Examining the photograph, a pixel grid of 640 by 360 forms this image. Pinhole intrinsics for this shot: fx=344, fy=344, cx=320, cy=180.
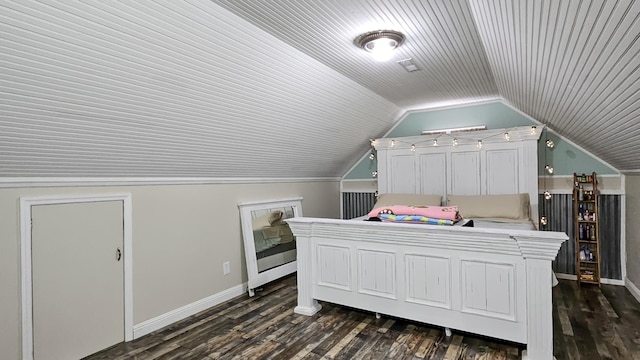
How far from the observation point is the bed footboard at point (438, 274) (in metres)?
2.23

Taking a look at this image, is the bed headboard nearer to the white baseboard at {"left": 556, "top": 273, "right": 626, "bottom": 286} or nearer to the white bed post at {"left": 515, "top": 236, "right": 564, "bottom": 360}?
the white baseboard at {"left": 556, "top": 273, "right": 626, "bottom": 286}

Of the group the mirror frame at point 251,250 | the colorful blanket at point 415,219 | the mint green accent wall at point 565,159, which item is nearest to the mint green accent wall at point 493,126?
the mint green accent wall at point 565,159

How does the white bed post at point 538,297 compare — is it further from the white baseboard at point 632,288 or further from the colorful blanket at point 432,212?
the white baseboard at point 632,288

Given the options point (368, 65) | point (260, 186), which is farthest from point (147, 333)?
point (368, 65)

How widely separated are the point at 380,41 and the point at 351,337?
2.23 meters

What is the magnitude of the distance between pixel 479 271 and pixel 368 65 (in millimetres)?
1895

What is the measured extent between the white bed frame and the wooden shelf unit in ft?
1.80

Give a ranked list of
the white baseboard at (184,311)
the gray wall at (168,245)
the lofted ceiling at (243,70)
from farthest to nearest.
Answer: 1. the white baseboard at (184,311)
2. the gray wall at (168,245)
3. the lofted ceiling at (243,70)

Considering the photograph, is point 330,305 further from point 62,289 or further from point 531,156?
point 531,156

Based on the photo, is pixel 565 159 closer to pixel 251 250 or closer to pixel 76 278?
pixel 251 250

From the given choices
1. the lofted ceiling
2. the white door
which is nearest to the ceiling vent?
the lofted ceiling

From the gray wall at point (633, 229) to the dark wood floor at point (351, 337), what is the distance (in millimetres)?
313

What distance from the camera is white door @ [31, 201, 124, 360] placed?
2.30 meters

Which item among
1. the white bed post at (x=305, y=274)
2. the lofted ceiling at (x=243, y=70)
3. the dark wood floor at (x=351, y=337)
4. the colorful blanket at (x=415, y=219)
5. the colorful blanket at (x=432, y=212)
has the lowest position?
the dark wood floor at (x=351, y=337)
